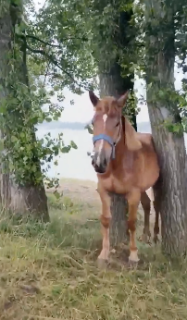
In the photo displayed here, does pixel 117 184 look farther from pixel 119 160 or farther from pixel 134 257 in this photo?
pixel 134 257

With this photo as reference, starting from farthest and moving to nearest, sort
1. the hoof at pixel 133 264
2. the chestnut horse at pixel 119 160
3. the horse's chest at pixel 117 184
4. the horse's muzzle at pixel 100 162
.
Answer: the hoof at pixel 133 264 < the horse's chest at pixel 117 184 < the chestnut horse at pixel 119 160 < the horse's muzzle at pixel 100 162

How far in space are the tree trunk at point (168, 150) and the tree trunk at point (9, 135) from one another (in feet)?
4.06

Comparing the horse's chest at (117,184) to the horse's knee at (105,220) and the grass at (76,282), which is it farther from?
the grass at (76,282)

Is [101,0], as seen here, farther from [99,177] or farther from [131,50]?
[99,177]

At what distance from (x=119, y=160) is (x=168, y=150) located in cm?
63

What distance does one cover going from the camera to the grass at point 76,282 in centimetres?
343

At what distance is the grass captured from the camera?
343 cm

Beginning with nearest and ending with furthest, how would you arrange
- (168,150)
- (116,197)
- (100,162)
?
(100,162), (168,150), (116,197)

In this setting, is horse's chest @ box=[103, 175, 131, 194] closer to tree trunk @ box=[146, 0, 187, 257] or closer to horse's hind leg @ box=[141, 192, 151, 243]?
tree trunk @ box=[146, 0, 187, 257]

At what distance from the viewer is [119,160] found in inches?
148

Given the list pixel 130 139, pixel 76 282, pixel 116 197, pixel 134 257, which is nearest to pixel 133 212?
pixel 134 257

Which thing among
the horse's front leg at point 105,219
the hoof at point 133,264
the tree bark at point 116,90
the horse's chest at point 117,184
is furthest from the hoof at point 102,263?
the tree bark at point 116,90

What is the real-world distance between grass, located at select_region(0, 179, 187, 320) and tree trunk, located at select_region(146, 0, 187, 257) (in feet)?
0.83

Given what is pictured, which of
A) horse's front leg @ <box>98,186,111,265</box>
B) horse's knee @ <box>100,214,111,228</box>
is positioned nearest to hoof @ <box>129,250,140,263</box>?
horse's front leg @ <box>98,186,111,265</box>
